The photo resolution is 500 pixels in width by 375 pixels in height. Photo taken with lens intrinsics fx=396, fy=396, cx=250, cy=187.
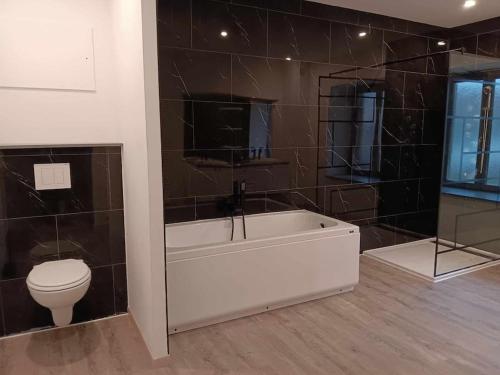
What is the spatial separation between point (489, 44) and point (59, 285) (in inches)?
186

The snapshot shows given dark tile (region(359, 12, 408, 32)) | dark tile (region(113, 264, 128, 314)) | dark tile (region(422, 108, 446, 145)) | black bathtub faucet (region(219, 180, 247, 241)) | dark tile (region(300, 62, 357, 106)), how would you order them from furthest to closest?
dark tile (region(422, 108, 446, 145)) < dark tile (region(359, 12, 408, 32)) < dark tile (region(300, 62, 357, 106)) < black bathtub faucet (region(219, 180, 247, 241)) < dark tile (region(113, 264, 128, 314))

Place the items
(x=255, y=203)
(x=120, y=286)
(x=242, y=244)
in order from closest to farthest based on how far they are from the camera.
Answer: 1. (x=242, y=244)
2. (x=120, y=286)
3. (x=255, y=203)

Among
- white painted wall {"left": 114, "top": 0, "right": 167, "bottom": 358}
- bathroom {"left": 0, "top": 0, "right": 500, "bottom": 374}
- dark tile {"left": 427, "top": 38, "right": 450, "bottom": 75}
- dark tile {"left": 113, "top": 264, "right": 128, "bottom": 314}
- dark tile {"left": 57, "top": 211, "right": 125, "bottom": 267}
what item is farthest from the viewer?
dark tile {"left": 427, "top": 38, "right": 450, "bottom": 75}

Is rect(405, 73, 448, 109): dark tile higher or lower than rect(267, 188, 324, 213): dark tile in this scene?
higher

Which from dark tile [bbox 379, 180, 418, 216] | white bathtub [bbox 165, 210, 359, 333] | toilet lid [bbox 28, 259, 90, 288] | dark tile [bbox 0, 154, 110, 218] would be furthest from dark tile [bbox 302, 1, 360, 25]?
toilet lid [bbox 28, 259, 90, 288]

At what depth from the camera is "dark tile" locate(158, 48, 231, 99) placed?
313 cm

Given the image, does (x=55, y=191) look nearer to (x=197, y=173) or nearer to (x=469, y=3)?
(x=197, y=173)

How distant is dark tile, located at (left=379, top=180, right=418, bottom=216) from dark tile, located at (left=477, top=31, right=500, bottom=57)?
5.17 ft

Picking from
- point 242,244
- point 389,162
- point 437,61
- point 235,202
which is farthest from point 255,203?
point 437,61

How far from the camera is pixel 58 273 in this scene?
7.93 feet

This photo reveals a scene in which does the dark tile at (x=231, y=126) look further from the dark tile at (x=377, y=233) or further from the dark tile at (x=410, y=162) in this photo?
the dark tile at (x=410, y=162)

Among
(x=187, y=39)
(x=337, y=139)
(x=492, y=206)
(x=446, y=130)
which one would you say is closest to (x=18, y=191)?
(x=187, y=39)

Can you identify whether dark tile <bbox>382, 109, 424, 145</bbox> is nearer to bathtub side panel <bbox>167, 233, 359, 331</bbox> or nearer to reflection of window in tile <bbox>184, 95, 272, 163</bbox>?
reflection of window in tile <bbox>184, 95, 272, 163</bbox>

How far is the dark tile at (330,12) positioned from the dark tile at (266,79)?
0.49 m
